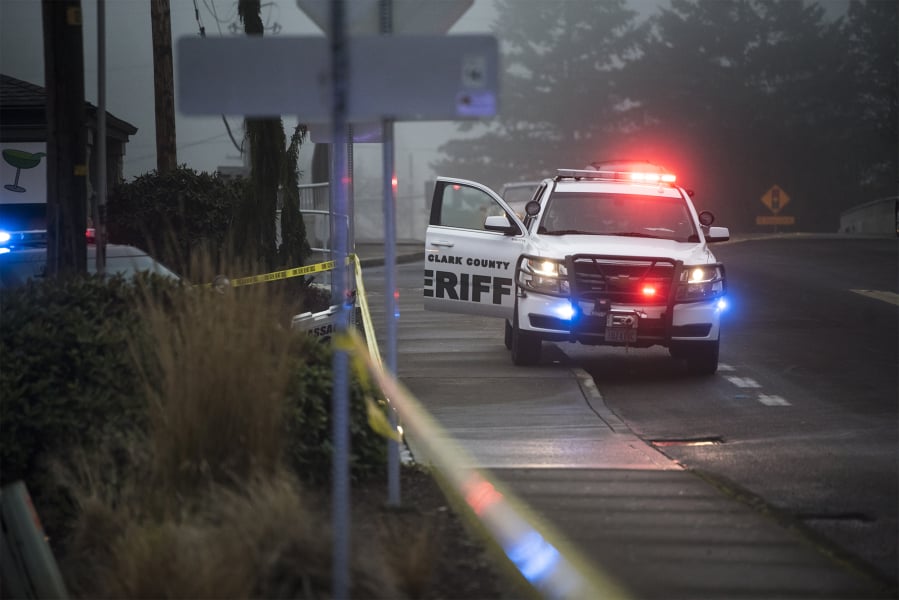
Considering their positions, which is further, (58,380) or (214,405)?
(58,380)

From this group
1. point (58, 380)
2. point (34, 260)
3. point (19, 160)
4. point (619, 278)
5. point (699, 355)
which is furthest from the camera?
point (19, 160)

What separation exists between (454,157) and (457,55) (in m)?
79.8

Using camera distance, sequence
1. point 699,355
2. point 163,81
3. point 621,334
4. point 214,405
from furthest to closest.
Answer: point 163,81
point 699,355
point 621,334
point 214,405

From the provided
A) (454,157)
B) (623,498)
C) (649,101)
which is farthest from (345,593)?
(454,157)

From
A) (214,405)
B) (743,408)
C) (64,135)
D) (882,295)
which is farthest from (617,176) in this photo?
→ (214,405)

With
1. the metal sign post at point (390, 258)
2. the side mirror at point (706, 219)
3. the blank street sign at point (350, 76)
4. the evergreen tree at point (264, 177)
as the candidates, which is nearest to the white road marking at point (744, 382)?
the side mirror at point (706, 219)

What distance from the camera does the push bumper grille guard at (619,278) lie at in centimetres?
1268

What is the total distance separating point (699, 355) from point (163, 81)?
36.7ft

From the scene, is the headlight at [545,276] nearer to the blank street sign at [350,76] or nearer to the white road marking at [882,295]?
the blank street sign at [350,76]

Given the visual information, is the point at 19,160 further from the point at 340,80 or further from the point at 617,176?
the point at 340,80

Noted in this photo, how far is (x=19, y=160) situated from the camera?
24.0 meters

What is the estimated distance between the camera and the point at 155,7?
2061 centimetres

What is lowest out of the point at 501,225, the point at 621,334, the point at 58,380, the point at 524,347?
the point at 524,347

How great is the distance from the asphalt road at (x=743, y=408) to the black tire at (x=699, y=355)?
16 centimetres
